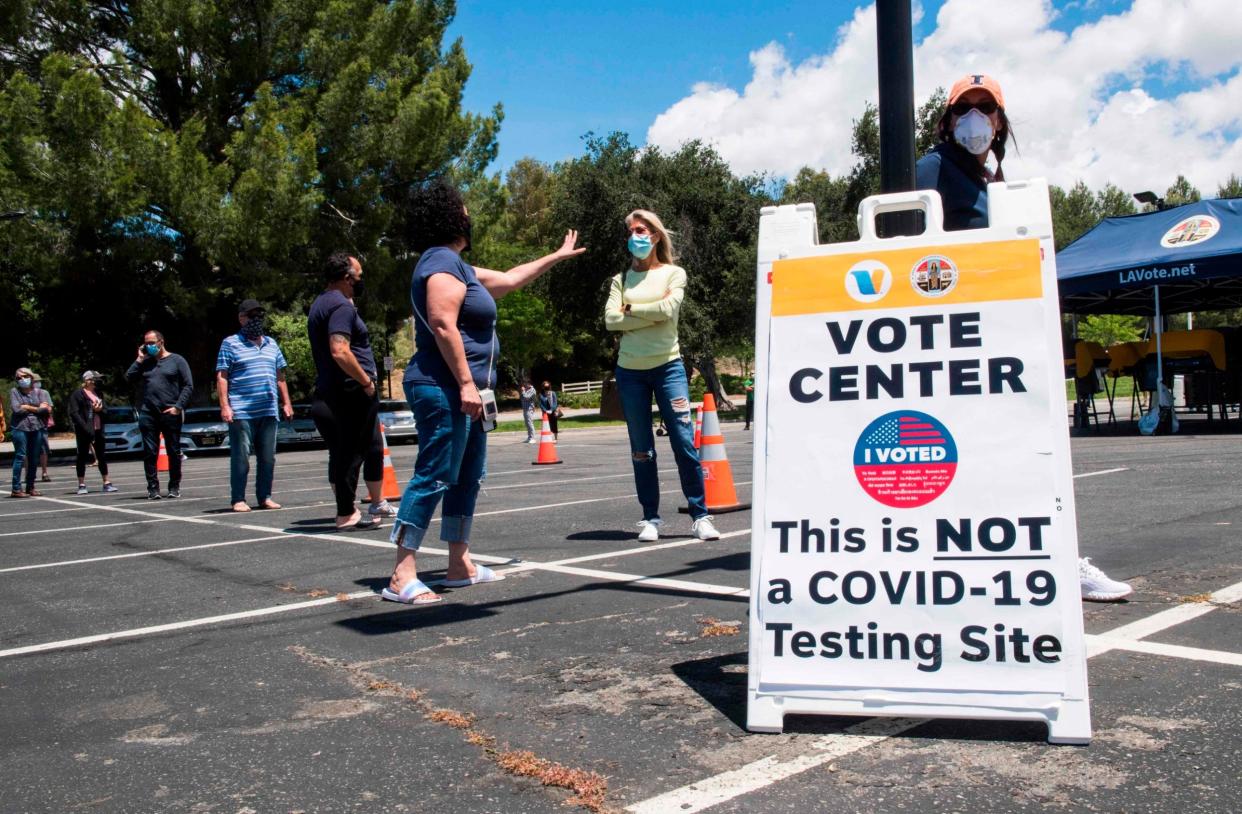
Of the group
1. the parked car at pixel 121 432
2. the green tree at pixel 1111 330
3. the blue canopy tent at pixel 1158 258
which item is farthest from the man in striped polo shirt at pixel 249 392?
the green tree at pixel 1111 330

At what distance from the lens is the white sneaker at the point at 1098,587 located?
402cm

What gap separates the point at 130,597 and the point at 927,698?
399 cm

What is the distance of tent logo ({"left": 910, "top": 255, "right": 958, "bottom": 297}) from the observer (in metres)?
2.92

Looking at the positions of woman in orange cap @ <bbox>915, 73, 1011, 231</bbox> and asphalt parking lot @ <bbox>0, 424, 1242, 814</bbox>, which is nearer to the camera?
asphalt parking lot @ <bbox>0, 424, 1242, 814</bbox>

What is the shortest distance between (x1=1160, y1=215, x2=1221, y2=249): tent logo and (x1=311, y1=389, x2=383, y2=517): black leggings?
11858 millimetres

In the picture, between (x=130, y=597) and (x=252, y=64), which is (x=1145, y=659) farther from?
(x=252, y=64)

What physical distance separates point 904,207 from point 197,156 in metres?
24.6

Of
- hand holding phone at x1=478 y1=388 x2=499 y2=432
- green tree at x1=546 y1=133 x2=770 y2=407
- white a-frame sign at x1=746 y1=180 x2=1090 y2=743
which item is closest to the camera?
white a-frame sign at x1=746 y1=180 x2=1090 y2=743

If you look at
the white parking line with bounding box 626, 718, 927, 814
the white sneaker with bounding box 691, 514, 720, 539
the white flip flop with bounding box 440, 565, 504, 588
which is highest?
the white sneaker with bounding box 691, 514, 720, 539

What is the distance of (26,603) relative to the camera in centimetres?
498

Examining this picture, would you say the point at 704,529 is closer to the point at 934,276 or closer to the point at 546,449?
the point at 934,276

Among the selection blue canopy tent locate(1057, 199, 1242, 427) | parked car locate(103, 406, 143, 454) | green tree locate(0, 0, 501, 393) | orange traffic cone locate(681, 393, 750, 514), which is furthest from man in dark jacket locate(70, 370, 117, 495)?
blue canopy tent locate(1057, 199, 1242, 427)

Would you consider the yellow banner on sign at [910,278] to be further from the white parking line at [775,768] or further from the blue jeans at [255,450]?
the blue jeans at [255,450]

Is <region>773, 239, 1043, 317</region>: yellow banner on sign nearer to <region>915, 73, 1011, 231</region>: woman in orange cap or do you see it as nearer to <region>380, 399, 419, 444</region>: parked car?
<region>915, 73, 1011, 231</region>: woman in orange cap
